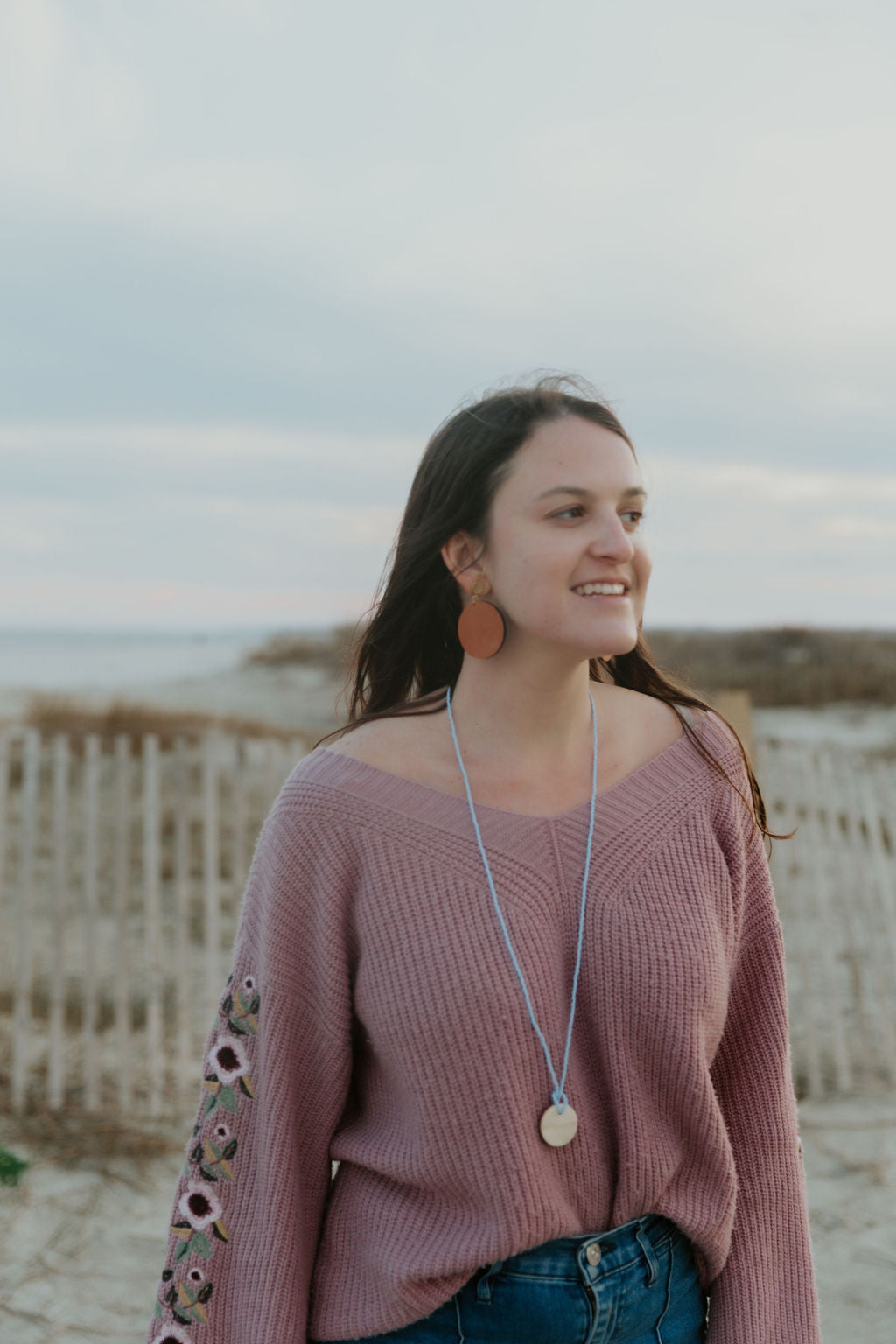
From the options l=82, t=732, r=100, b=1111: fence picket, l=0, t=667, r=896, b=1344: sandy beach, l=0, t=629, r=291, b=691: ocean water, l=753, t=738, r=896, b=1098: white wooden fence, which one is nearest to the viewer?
l=0, t=667, r=896, b=1344: sandy beach

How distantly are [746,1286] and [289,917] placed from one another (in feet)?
2.94

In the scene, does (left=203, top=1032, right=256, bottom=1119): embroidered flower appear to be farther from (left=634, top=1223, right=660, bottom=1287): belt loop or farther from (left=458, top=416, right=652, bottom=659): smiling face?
(left=458, top=416, right=652, bottom=659): smiling face

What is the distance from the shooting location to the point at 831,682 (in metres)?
18.0

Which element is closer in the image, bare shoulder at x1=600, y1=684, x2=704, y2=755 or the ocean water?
bare shoulder at x1=600, y1=684, x2=704, y2=755

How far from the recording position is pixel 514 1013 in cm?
165

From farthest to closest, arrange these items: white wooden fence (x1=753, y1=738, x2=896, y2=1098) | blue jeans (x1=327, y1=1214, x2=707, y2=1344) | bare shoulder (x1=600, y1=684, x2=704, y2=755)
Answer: white wooden fence (x1=753, y1=738, x2=896, y2=1098) < bare shoulder (x1=600, y1=684, x2=704, y2=755) < blue jeans (x1=327, y1=1214, x2=707, y2=1344)

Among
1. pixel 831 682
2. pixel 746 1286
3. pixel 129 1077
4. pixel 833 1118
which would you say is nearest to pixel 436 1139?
pixel 746 1286

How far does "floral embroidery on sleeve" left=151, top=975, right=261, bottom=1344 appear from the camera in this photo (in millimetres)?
1751

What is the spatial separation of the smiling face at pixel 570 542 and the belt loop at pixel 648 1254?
0.82m

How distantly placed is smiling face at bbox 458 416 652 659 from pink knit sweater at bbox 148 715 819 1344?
30cm

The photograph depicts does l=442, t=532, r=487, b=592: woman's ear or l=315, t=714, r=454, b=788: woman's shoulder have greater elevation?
l=442, t=532, r=487, b=592: woman's ear

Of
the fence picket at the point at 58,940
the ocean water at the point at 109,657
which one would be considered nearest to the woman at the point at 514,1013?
the fence picket at the point at 58,940

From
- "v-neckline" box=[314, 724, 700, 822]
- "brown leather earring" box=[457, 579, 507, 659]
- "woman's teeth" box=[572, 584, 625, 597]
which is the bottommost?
"v-neckline" box=[314, 724, 700, 822]

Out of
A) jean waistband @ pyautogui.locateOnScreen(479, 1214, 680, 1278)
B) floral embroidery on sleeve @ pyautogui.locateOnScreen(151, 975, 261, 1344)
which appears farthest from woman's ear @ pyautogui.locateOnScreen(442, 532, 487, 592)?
jean waistband @ pyautogui.locateOnScreen(479, 1214, 680, 1278)
